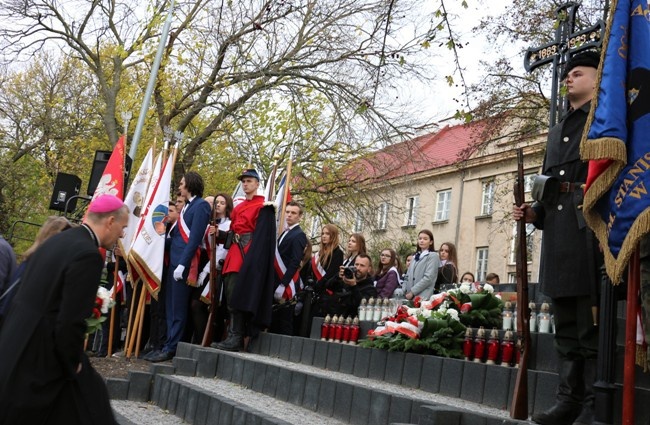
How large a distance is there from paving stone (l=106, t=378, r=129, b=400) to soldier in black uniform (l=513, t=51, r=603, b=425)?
4632 millimetres

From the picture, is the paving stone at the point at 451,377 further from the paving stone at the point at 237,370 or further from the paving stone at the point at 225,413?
the paving stone at the point at 237,370

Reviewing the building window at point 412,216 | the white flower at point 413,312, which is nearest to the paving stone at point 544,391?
the white flower at point 413,312

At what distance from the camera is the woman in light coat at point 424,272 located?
35.6 feet

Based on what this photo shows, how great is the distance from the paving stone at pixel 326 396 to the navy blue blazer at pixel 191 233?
154 inches

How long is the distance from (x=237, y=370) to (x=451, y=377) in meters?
2.60

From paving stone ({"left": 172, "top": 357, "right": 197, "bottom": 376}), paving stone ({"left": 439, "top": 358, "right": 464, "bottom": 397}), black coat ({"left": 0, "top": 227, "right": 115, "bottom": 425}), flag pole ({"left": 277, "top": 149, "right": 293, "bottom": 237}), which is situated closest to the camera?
black coat ({"left": 0, "top": 227, "right": 115, "bottom": 425})

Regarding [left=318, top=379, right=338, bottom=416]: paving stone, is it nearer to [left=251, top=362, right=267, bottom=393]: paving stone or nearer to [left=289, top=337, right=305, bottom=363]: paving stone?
[left=251, top=362, right=267, bottom=393]: paving stone

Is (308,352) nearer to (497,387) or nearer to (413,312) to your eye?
(413,312)

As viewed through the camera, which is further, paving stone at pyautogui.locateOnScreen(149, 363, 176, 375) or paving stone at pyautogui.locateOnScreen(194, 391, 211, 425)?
paving stone at pyautogui.locateOnScreen(149, 363, 176, 375)

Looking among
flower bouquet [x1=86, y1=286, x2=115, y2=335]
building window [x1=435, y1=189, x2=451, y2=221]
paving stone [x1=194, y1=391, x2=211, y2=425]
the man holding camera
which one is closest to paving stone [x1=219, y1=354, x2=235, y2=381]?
paving stone [x1=194, y1=391, x2=211, y2=425]

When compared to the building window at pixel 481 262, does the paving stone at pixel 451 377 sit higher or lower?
lower

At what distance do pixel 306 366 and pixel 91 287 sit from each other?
468cm

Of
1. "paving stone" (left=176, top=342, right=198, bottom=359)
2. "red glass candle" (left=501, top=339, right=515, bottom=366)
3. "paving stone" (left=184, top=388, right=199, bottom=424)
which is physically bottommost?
"paving stone" (left=184, top=388, right=199, bottom=424)

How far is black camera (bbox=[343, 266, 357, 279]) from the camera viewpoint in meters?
10.8
